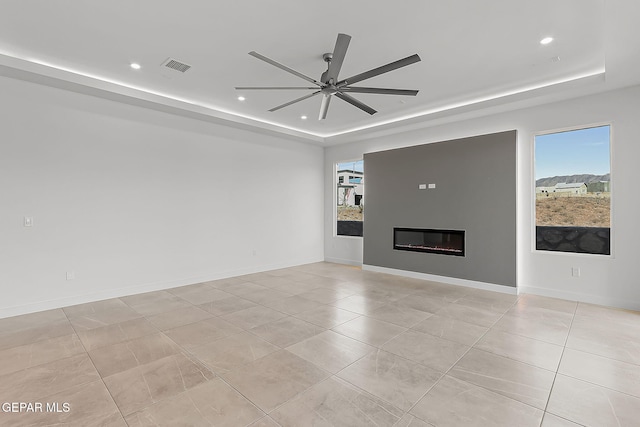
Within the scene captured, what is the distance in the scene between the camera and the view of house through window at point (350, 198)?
25.8 ft

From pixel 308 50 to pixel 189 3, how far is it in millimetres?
1331

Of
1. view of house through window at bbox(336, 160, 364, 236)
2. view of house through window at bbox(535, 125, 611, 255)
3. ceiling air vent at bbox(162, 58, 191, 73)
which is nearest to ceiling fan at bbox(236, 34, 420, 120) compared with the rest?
ceiling air vent at bbox(162, 58, 191, 73)

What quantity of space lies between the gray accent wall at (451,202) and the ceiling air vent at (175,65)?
435 cm

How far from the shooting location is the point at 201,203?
599 centimetres

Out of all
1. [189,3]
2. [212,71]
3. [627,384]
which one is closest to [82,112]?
[212,71]

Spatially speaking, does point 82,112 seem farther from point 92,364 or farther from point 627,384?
point 627,384

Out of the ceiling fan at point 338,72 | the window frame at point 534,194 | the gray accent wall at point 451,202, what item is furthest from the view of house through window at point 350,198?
the ceiling fan at point 338,72

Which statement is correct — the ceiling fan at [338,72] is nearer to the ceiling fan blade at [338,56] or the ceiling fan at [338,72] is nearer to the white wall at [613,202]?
the ceiling fan blade at [338,56]

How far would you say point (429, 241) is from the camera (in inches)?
246

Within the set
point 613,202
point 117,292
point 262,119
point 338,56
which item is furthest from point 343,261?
point 338,56

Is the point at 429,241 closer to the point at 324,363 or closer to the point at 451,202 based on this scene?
the point at 451,202

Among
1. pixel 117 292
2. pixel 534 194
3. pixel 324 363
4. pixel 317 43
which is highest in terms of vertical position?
pixel 317 43

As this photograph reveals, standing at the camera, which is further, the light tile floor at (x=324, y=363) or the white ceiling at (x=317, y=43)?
the white ceiling at (x=317, y=43)

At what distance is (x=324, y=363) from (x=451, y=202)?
4291 millimetres
